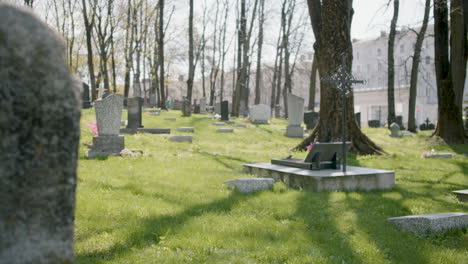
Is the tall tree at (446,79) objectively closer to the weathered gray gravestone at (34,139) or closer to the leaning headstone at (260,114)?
the leaning headstone at (260,114)

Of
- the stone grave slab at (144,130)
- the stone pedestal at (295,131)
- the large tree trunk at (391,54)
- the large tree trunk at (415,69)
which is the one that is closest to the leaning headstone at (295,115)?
the stone pedestal at (295,131)

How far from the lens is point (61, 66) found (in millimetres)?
1596

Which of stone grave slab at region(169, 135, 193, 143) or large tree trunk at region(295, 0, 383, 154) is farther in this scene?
stone grave slab at region(169, 135, 193, 143)

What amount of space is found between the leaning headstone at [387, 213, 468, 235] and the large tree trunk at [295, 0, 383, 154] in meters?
6.98

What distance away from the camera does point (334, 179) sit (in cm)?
815

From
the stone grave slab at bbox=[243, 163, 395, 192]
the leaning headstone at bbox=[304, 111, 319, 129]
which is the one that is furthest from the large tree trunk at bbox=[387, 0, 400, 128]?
Result: the stone grave slab at bbox=[243, 163, 395, 192]

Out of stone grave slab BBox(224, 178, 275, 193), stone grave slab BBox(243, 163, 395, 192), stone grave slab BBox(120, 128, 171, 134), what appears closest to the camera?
stone grave slab BBox(224, 178, 275, 193)

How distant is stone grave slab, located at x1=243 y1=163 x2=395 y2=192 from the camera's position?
8086 millimetres

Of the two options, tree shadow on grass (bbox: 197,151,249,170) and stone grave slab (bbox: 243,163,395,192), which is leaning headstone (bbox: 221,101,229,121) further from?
stone grave slab (bbox: 243,163,395,192)

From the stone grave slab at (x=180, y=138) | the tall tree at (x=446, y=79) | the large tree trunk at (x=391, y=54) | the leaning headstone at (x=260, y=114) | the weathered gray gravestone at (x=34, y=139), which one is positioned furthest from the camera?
the leaning headstone at (x=260, y=114)

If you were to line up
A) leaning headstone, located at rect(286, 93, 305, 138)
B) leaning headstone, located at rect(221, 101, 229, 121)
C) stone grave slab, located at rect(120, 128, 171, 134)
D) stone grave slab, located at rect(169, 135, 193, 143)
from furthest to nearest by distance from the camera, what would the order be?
leaning headstone, located at rect(221, 101, 229, 121) → leaning headstone, located at rect(286, 93, 305, 138) → stone grave slab, located at rect(120, 128, 171, 134) → stone grave slab, located at rect(169, 135, 193, 143)

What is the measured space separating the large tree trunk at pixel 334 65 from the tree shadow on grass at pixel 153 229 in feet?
21.0

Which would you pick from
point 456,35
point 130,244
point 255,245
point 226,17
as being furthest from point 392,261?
point 226,17

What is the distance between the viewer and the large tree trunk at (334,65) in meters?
12.5
